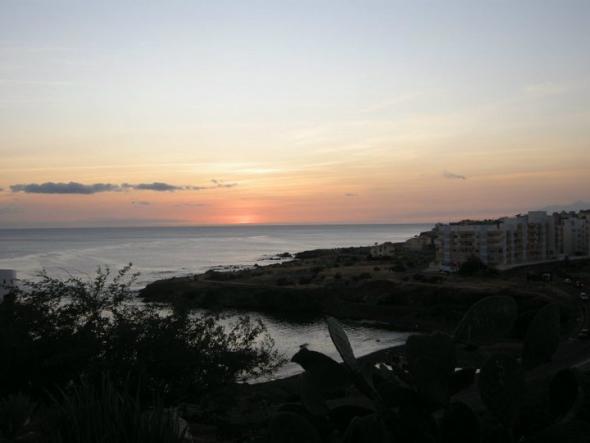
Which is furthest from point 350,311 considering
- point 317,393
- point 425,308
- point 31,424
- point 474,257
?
point 317,393

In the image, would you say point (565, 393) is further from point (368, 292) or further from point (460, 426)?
point (368, 292)

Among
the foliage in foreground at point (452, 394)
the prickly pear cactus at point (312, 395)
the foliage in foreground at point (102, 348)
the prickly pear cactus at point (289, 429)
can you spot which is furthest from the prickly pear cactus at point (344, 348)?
the foliage in foreground at point (102, 348)

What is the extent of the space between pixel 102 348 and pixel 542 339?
9.16 m

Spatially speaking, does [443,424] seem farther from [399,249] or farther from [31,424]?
[399,249]

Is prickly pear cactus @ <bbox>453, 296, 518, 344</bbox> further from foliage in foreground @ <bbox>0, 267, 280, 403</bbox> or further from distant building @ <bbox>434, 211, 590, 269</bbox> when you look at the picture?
distant building @ <bbox>434, 211, 590, 269</bbox>

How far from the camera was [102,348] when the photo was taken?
9945 mm

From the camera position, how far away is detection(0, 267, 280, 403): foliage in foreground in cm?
935

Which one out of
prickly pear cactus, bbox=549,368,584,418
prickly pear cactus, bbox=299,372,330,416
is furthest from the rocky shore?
prickly pear cactus, bbox=549,368,584,418

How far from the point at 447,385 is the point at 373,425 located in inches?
15.4

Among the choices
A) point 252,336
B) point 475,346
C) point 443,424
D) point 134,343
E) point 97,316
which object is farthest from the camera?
point 252,336

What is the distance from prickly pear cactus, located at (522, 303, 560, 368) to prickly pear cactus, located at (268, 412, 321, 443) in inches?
32.7

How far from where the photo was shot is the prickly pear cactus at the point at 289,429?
1803 millimetres

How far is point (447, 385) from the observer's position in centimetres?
201

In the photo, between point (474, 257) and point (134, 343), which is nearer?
point (134, 343)
